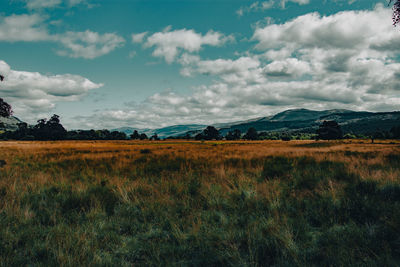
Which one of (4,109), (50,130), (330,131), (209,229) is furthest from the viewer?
(50,130)

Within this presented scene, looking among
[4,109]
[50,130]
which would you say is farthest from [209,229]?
[50,130]

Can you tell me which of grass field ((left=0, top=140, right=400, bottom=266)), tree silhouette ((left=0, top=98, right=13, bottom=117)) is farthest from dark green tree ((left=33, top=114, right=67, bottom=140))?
grass field ((left=0, top=140, right=400, bottom=266))

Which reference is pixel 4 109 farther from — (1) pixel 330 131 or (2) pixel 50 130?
(2) pixel 50 130

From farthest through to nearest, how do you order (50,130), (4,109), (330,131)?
(50,130), (330,131), (4,109)

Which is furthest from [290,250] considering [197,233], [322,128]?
[322,128]

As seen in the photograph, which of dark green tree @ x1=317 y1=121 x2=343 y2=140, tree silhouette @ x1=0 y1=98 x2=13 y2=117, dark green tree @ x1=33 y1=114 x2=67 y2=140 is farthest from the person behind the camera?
dark green tree @ x1=33 y1=114 x2=67 y2=140

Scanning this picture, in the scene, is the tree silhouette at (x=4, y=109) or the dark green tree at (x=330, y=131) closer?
the tree silhouette at (x=4, y=109)

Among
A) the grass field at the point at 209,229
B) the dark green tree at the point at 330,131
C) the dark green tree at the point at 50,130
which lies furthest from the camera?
the dark green tree at the point at 50,130

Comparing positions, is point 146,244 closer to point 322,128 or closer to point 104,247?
point 104,247

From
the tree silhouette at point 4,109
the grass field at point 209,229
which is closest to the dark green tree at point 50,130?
the tree silhouette at point 4,109

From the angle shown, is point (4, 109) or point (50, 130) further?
point (50, 130)

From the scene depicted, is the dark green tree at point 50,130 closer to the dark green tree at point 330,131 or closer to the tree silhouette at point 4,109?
the tree silhouette at point 4,109

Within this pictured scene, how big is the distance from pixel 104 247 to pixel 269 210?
326cm

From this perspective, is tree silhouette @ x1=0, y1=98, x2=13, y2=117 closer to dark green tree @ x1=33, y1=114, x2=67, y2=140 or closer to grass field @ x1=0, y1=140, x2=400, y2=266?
grass field @ x1=0, y1=140, x2=400, y2=266
